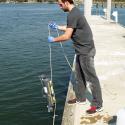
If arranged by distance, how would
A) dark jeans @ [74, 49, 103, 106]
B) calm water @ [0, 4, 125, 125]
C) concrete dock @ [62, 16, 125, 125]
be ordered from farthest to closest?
calm water @ [0, 4, 125, 125] → dark jeans @ [74, 49, 103, 106] → concrete dock @ [62, 16, 125, 125]

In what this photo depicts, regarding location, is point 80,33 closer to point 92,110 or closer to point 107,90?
point 92,110

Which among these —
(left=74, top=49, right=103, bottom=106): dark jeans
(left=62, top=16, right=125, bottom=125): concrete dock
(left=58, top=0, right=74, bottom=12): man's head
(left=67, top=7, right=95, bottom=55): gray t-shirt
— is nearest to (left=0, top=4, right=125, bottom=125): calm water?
(left=62, top=16, right=125, bottom=125): concrete dock

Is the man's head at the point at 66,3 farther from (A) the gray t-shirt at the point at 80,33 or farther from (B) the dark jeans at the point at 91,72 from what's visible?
(B) the dark jeans at the point at 91,72

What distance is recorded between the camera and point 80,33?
7105 millimetres

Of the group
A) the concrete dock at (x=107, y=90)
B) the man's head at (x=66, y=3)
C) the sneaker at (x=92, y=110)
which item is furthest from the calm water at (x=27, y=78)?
the man's head at (x=66, y=3)

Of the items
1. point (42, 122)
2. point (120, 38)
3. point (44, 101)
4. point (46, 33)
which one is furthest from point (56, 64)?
point (46, 33)

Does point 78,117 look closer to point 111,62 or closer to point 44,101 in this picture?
point 44,101

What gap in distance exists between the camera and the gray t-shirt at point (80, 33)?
6.89 meters

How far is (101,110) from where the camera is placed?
24.1ft

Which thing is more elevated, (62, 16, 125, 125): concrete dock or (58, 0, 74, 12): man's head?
(58, 0, 74, 12): man's head

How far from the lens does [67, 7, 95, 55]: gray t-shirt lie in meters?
6.89

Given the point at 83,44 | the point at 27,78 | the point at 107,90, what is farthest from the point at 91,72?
the point at 27,78

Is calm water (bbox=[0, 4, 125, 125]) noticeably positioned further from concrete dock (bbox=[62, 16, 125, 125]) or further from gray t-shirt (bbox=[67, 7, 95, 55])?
gray t-shirt (bbox=[67, 7, 95, 55])

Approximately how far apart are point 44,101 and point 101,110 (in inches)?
149
